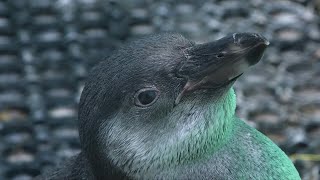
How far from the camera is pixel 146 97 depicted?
50.8 inches

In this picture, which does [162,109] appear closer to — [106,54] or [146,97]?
[146,97]

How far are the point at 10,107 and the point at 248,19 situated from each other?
606mm

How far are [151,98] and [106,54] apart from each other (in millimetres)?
601

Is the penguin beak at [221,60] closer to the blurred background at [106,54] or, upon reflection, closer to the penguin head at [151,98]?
the penguin head at [151,98]

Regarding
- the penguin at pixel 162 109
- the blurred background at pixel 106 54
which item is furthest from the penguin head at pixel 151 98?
the blurred background at pixel 106 54

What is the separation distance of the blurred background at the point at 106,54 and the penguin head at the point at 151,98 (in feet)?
1.86

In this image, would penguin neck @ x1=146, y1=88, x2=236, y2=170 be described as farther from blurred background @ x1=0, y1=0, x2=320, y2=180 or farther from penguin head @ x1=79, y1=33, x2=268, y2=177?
blurred background @ x1=0, y1=0, x2=320, y2=180

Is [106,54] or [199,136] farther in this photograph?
[106,54]

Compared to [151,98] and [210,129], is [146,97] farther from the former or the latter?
[210,129]

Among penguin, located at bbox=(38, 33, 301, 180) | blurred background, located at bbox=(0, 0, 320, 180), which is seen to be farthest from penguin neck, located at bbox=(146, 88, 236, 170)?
blurred background, located at bbox=(0, 0, 320, 180)

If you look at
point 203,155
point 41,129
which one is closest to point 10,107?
point 41,129

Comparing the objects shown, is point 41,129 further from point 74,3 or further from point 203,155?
point 203,155

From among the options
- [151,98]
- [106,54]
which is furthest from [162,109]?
[106,54]

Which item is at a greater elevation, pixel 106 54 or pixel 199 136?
pixel 106 54
